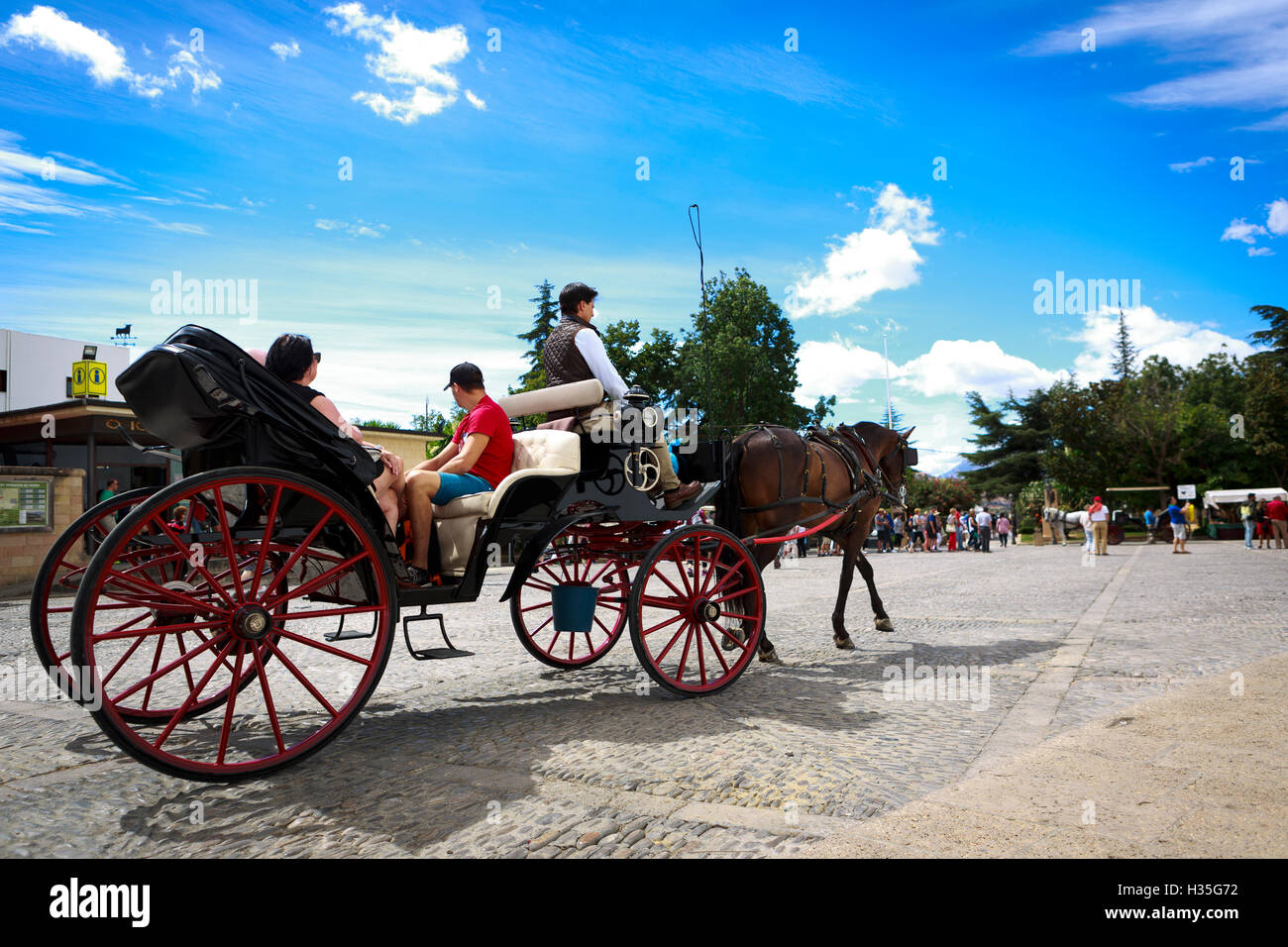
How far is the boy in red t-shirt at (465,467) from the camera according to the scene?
4.57 m

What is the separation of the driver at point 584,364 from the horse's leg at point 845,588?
7.90 ft

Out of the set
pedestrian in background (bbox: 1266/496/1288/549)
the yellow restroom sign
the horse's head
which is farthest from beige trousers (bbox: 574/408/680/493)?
pedestrian in background (bbox: 1266/496/1288/549)

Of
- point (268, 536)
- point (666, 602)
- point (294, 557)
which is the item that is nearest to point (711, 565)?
point (666, 602)

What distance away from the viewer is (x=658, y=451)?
18.8ft

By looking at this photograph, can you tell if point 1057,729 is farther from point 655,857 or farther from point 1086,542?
point 1086,542

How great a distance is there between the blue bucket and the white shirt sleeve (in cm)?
124

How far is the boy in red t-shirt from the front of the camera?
4570 millimetres

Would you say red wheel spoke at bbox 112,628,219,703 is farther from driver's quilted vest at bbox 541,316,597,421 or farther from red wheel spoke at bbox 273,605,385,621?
driver's quilted vest at bbox 541,316,597,421

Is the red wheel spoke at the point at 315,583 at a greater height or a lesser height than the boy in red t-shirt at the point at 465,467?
lesser

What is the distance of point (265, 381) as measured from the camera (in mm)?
3797

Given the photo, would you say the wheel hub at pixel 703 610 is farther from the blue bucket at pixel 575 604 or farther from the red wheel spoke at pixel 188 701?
the red wheel spoke at pixel 188 701

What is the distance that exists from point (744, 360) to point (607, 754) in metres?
37.8

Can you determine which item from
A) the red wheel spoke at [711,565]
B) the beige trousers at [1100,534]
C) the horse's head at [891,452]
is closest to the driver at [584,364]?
the red wheel spoke at [711,565]
